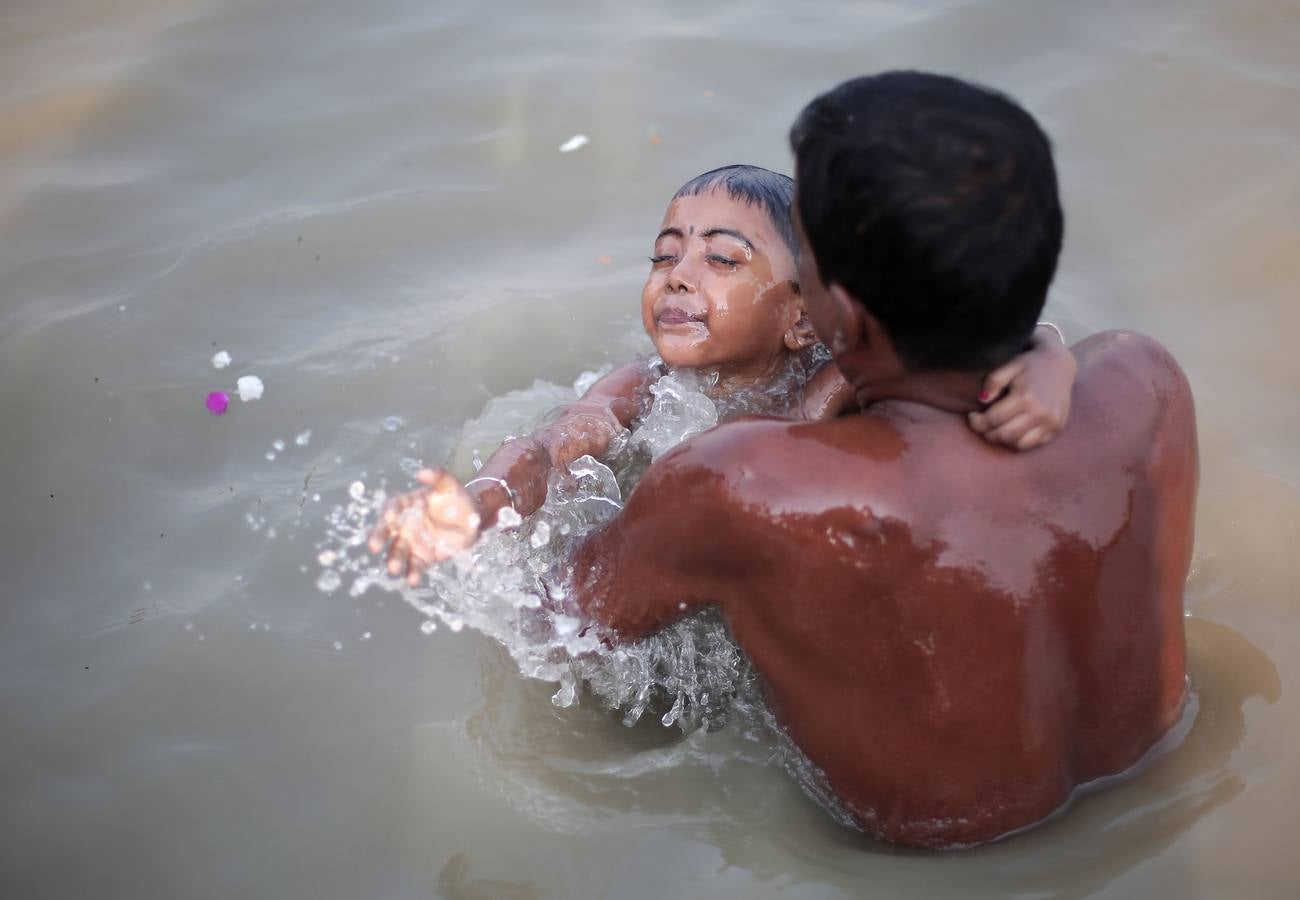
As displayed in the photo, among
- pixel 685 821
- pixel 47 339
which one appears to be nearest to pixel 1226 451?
pixel 685 821

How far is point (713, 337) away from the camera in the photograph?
277 cm

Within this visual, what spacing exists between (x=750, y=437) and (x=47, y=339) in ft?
8.11

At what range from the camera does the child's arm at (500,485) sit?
230 cm

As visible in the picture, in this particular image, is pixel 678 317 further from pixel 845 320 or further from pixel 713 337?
pixel 845 320

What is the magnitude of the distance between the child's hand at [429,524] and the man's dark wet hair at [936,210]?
1.02m

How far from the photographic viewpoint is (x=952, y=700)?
1709 millimetres

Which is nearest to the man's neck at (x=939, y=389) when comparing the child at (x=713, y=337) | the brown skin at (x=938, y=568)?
the brown skin at (x=938, y=568)

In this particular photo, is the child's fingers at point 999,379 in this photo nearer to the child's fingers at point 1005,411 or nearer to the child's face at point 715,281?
the child's fingers at point 1005,411

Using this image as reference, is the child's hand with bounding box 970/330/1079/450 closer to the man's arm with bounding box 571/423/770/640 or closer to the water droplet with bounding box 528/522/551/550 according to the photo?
the man's arm with bounding box 571/423/770/640

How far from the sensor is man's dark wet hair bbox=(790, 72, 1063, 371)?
1.51m

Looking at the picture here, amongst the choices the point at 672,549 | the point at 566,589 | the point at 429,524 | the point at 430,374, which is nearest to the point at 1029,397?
the point at 672,549

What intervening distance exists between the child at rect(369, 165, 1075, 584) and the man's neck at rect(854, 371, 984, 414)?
2.93 feet

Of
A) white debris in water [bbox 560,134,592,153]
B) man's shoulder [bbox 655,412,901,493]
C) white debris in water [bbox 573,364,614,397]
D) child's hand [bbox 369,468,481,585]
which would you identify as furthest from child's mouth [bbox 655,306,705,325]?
white debris in water [bbox 560,134,592,153]

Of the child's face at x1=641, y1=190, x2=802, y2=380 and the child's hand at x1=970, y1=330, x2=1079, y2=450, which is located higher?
the child's hand at x1=970, y1=330, x2=1079, y2=450
